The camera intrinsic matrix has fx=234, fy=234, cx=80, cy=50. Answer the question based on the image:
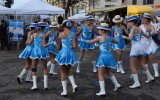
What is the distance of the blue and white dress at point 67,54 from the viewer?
5.48m

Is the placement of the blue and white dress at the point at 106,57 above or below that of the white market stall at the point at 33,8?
below

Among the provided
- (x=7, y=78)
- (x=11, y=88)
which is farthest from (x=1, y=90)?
(x=7, y=78)

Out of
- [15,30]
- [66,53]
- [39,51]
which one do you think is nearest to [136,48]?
[66,53]

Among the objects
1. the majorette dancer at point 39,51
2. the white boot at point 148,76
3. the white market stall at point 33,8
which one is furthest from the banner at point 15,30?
the white boot at point 148,76

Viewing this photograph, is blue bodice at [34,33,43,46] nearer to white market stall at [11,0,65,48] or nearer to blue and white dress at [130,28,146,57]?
blue and white dress at [130,28,146,57]

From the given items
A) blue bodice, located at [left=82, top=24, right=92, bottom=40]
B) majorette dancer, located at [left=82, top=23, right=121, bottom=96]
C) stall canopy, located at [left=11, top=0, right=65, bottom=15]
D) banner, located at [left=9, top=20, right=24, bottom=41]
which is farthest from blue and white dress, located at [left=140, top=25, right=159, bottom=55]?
banner, located at [left=9, top=20, right=24, bottom=41]

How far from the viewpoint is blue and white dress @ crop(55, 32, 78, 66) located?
5.48 meters

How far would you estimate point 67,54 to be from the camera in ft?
18.1

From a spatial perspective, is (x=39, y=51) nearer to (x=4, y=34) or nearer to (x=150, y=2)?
(x=4, y=34)

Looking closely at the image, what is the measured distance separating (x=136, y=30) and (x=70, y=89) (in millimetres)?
2317

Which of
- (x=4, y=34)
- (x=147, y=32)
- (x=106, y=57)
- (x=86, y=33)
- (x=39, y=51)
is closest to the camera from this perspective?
(x=106, y=57)

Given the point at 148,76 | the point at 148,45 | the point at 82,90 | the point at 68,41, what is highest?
the point at 68,41

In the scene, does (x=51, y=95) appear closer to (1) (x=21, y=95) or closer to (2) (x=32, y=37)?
(1) (x=21, y=95)

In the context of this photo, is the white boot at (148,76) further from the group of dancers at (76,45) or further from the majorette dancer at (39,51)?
the majorette dancer at (39,51)
